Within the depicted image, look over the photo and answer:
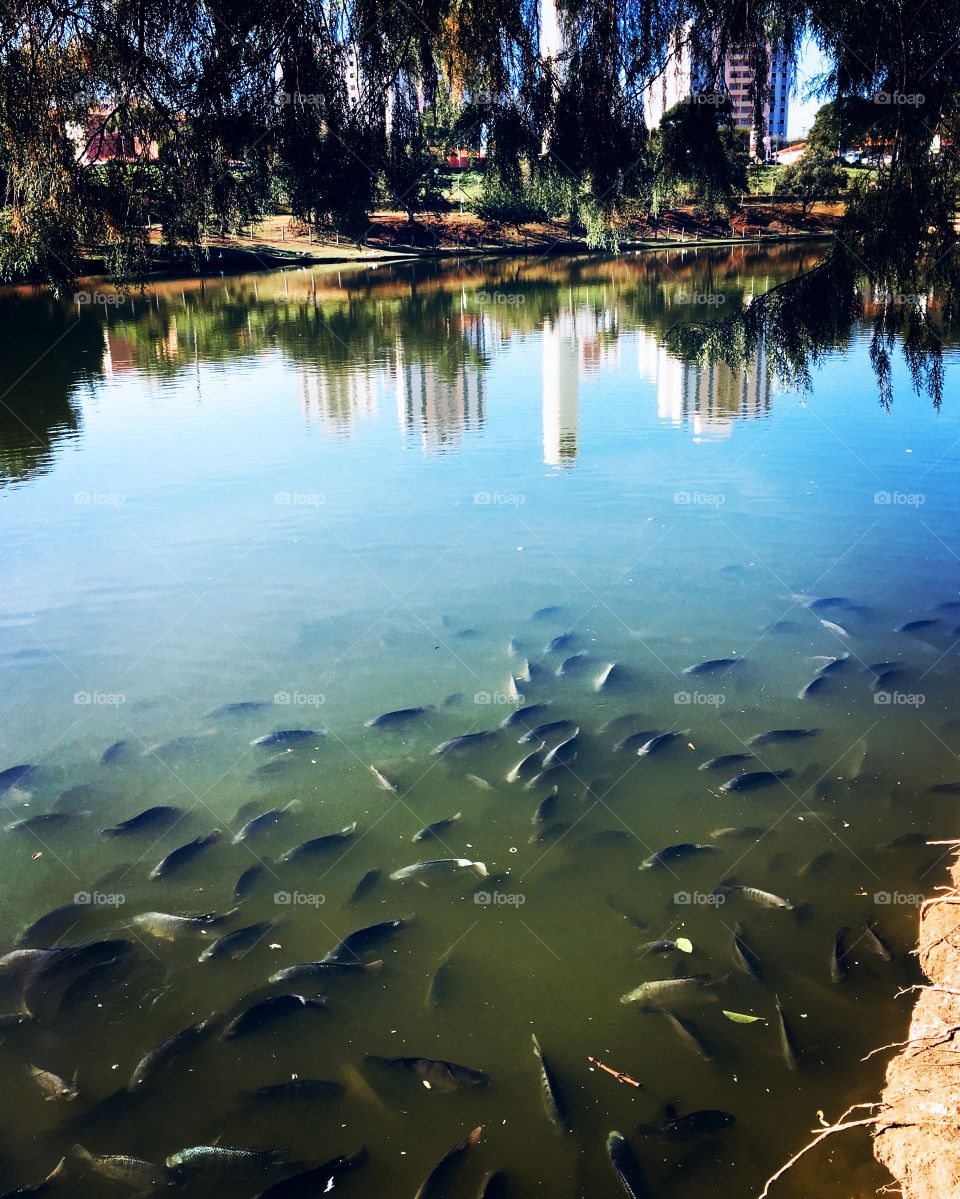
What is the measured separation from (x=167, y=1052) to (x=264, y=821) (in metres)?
1.65

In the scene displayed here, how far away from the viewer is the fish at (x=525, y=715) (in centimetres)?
634

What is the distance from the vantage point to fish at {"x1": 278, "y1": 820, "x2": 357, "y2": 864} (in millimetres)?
5137

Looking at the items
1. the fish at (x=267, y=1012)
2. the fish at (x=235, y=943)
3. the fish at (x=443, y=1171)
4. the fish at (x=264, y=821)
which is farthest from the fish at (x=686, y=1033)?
the fish at (x=264, y=821)

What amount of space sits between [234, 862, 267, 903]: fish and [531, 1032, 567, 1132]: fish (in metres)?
1.86

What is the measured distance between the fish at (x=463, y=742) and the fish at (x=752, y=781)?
1.56 metres

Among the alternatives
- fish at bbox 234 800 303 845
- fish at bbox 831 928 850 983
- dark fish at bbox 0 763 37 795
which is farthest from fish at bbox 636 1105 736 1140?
dark fish at bbox 0 763 37 795

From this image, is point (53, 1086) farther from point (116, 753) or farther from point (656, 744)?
point (656, 744)

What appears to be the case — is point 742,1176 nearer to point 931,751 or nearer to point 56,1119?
point 56,1119

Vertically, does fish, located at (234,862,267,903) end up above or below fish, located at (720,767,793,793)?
below

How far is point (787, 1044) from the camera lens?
12.9ft

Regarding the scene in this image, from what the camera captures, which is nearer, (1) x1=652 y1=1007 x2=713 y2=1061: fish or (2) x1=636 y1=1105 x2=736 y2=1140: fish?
(2) x1=636 y1=1105 x2=736 y2=1140: fish

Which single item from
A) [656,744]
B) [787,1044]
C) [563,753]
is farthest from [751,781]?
[787,1044]

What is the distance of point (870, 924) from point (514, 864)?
184 cm

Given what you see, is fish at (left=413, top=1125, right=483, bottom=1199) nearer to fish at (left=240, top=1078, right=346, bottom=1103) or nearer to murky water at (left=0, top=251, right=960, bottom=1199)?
murky water at (left=0, top=251, right=960, bottom=1199)
